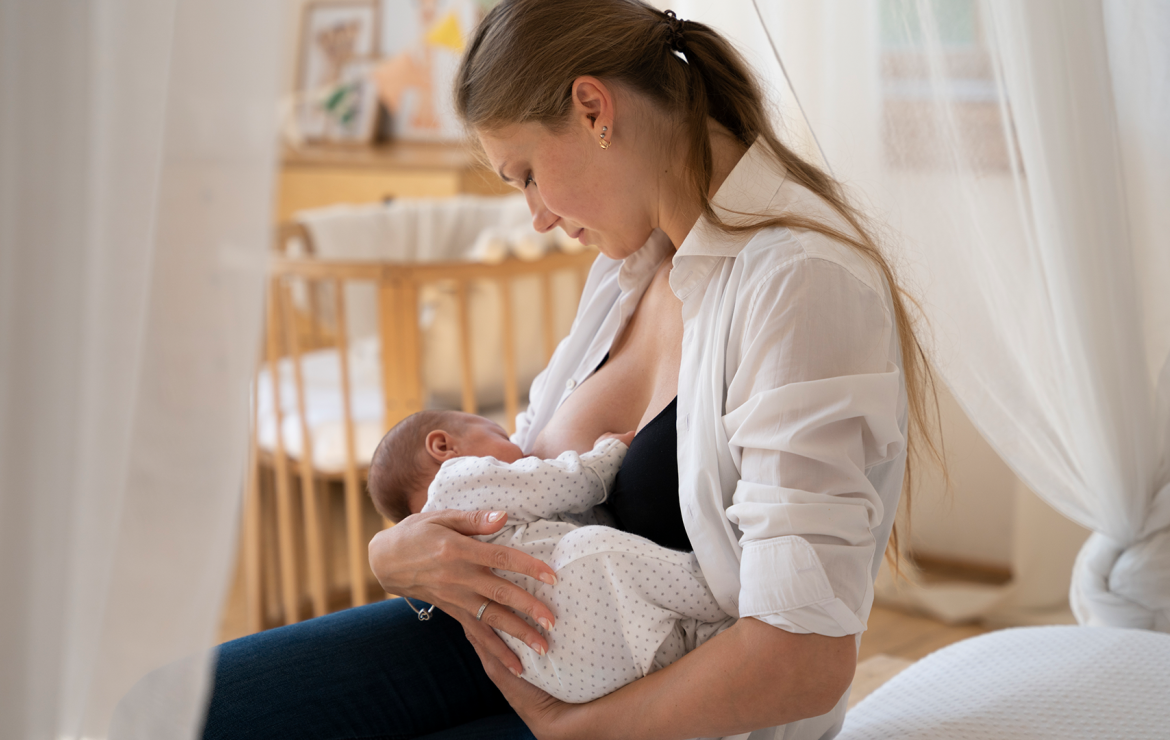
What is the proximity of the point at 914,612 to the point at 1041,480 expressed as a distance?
1.53 meters

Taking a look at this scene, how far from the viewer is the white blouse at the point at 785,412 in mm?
854

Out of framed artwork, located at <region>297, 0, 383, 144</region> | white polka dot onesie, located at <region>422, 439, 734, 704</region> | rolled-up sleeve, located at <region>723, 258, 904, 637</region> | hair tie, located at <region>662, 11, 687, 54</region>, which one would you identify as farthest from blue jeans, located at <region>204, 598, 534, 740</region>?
framed artwork, located at <region>297, 0, 383, 144</region>

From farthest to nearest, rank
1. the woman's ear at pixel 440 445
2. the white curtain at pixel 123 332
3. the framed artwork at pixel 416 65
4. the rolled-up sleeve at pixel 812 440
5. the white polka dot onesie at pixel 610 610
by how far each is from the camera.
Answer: the framed artwork at pixel 416 65, the woman's ear at pixel 440 445, the white polka dot onesie at pixel 610 610, the rolled-up sleeve at pixel 812 440, the white curtain at pixel 123 332

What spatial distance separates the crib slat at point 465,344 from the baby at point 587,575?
3.80 ft

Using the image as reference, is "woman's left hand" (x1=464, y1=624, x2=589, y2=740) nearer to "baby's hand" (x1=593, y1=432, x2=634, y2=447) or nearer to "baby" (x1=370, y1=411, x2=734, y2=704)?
"baby" (x1=370, y1=411, x2=734, y2=704)

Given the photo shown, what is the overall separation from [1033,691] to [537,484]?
1.96 feet

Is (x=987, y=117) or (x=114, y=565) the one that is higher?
(x=987, y=117)

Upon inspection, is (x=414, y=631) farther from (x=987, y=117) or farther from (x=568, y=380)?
(x=987, y=117)

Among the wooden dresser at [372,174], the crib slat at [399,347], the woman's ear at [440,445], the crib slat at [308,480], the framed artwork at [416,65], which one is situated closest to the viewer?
the woman's ear at [440,445]

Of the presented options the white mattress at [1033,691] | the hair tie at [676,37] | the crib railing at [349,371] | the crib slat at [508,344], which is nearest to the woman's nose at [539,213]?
the hair tie at [676,37]

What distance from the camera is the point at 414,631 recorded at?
1.21 m

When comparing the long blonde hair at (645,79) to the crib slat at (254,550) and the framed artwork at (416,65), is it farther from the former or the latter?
the framed artwork at (416,65)

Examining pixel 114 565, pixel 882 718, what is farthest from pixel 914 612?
pixel 114 565

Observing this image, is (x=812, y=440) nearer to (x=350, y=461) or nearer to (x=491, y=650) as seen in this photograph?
(x=491, y=650)
